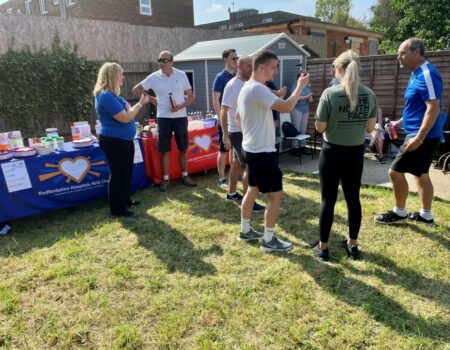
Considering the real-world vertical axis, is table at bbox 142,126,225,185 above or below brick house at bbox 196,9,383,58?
below

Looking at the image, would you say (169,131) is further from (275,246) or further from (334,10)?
(334,10)

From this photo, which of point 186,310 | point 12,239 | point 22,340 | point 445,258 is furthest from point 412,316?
point 12,239

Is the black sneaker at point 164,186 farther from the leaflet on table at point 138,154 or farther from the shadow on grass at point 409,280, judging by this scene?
the shadow on grass at point 409,280

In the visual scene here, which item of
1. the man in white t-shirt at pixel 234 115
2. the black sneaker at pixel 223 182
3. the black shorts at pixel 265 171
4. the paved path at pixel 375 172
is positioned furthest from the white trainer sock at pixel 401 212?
the black sneaker at pixel 223 182

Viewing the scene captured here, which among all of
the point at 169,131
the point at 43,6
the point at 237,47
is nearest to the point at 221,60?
the point at 237,47

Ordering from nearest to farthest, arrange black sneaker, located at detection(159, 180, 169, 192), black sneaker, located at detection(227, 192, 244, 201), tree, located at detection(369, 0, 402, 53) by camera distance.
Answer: black sneaker, located at detection(227, 192, 244, 201) → black sneaker, located at detection(159, 180, 169, 192) → tree, located at detection(369, 0, 402, 53)

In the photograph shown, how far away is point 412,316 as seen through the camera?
92.9 inches

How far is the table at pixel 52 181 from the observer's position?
152 inches

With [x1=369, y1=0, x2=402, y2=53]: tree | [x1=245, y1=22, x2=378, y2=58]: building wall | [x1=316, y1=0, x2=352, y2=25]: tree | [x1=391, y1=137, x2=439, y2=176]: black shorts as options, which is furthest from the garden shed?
[x1=316, y1=0, x2=352, y2=25]: tree

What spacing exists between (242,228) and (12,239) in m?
2.45

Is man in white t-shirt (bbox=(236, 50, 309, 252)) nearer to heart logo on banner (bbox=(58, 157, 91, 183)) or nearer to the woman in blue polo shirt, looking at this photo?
the woman in blue polo shirt

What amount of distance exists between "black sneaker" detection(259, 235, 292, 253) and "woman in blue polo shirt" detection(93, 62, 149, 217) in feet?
5.91

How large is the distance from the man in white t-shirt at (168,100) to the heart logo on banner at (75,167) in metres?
1.05

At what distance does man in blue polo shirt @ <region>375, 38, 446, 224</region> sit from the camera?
3.14 m
